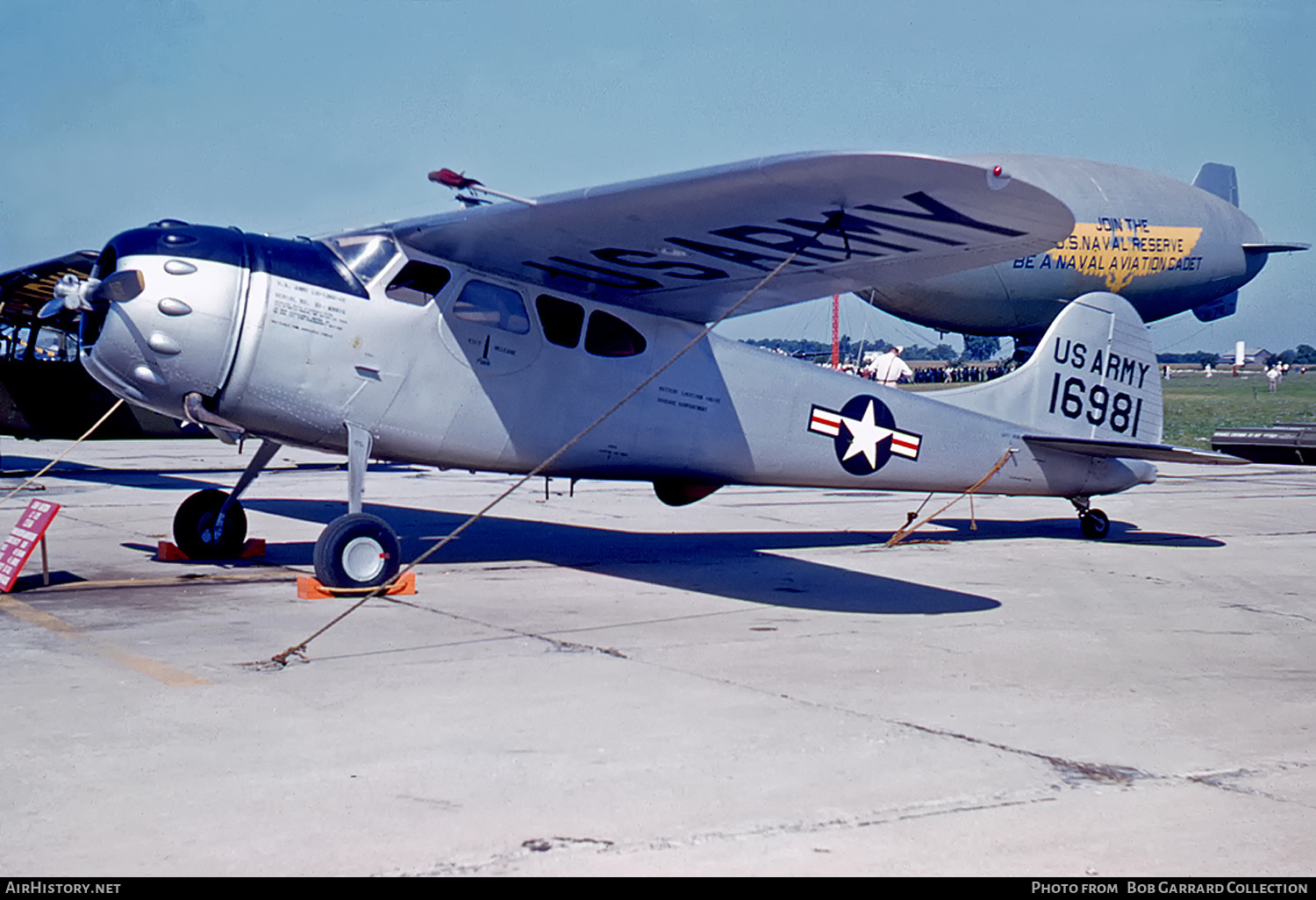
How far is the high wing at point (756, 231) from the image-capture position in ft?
20.9

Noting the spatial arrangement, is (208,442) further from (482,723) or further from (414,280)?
(482,723)

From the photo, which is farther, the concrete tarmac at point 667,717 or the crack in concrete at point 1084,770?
the crack in concrete at point 1084,770

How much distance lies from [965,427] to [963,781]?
7.44 metres

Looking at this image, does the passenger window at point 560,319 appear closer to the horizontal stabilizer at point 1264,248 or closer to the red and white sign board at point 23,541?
→ the red and white sign board at point 23,541

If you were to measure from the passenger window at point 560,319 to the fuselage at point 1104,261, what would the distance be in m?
18.8

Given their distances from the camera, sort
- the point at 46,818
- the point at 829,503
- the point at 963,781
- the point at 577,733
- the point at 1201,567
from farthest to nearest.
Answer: the point at 829,503
the point at 1201,567
the point at 577,733
the point at 963,781
the point at 46,818

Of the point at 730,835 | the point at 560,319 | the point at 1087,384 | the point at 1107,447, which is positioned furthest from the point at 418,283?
the point at 1087,384

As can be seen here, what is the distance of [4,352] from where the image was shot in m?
17.0

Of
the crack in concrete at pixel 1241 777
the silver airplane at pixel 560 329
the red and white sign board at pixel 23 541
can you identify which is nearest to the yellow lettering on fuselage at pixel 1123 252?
the silver airplane at pixel 560 329

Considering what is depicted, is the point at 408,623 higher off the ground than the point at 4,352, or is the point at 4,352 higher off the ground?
the point at 4,352

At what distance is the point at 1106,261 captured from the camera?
28.9 metres

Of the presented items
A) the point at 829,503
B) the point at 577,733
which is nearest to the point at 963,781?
the point at 577,733

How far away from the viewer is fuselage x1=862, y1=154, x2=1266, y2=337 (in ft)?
92.3

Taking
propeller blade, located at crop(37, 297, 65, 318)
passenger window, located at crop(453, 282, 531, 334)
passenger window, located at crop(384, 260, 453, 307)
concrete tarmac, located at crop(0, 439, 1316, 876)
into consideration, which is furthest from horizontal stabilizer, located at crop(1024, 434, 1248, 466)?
propeller blade, located at crop(37, 297, 65, 318)
